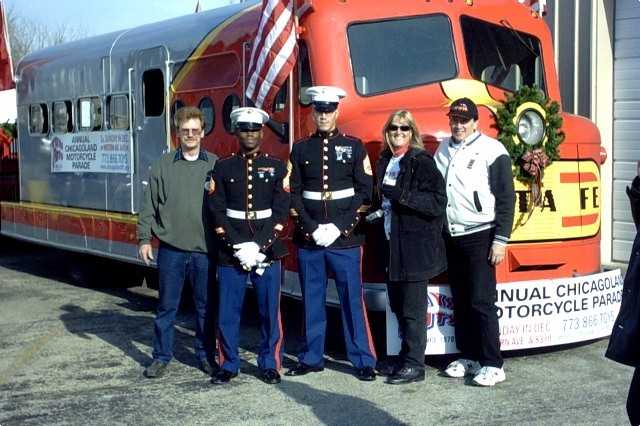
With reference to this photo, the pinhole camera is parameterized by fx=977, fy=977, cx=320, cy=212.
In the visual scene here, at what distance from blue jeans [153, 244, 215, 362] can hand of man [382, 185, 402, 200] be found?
131 cm

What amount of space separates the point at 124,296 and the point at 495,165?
5.63 m

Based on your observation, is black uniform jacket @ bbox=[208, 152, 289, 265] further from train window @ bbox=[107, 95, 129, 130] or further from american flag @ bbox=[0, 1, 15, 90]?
american flag @ bbox=[0, 1, 15, 90]

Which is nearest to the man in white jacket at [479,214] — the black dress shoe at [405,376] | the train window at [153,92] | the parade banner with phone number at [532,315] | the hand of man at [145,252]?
the parade banner with phone number at [532,315]

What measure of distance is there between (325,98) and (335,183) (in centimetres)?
56

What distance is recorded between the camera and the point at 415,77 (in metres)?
7.39

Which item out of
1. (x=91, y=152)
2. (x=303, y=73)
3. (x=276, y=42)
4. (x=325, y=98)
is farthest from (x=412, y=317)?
(x=91, y=152)

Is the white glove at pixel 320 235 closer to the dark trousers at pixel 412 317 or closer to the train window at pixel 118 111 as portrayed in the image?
the dark trousers at pixel 412 317

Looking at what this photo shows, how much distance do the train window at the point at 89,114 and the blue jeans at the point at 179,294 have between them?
4.21 meters

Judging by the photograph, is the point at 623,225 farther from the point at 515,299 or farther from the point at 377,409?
the point at 377,409

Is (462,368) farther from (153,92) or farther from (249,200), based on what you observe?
(153,92)

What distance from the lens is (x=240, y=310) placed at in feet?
21.5

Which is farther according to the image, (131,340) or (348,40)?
(131,340)

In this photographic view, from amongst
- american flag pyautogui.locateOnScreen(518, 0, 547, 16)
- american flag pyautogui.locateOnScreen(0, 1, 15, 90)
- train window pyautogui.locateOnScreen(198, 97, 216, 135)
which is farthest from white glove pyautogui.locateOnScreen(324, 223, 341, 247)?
american flag pyautogui.locateOnScreen(0, 1, 15, 90)

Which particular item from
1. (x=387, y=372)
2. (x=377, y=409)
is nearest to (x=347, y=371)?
(x=387, y=372)
